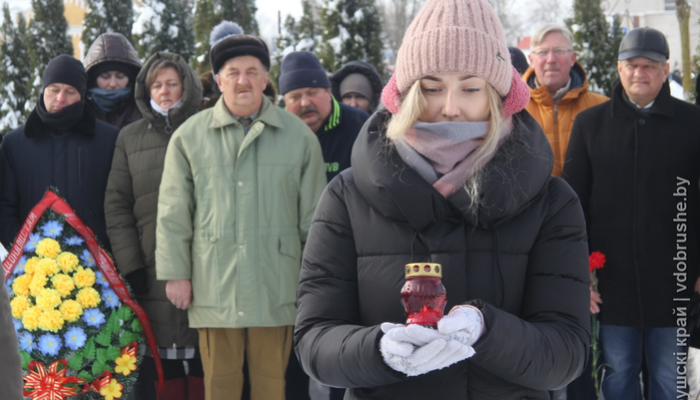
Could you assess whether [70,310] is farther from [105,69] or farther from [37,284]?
[105,69]

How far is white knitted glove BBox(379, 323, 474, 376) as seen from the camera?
1834 millimetres

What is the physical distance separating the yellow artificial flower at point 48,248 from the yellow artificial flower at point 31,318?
32 centimetres

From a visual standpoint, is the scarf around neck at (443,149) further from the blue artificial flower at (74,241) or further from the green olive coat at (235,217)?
the blue artificial flower at (74,241)

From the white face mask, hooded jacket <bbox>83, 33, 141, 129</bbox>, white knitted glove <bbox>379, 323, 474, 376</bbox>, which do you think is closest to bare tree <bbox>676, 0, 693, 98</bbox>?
hooded jacket <bbox>83, 33, 141, 129</bbox>

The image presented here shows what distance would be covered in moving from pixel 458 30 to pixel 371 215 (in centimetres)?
59

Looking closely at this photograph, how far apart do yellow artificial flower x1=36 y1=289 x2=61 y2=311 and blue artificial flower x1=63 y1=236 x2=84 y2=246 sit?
0.29m

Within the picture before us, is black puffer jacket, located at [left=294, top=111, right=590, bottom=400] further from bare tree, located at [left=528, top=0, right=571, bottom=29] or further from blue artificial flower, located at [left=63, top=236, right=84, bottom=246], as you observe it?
bare tree, located at [left=528, top=0, right=571, bottom=29]

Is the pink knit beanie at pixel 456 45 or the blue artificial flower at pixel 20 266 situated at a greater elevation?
the pink knit beanie at pixel 456 45

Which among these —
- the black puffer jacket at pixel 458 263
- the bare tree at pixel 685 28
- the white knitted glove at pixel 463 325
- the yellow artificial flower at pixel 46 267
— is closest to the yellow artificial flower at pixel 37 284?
the yellow artificial flower at pixel 46 267

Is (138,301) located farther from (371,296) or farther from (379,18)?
(379,18)

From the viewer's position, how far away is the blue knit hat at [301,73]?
548 centimetres

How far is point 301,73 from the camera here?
552cm

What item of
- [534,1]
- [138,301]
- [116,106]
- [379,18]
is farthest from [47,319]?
[534,1]

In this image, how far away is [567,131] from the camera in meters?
5.16
